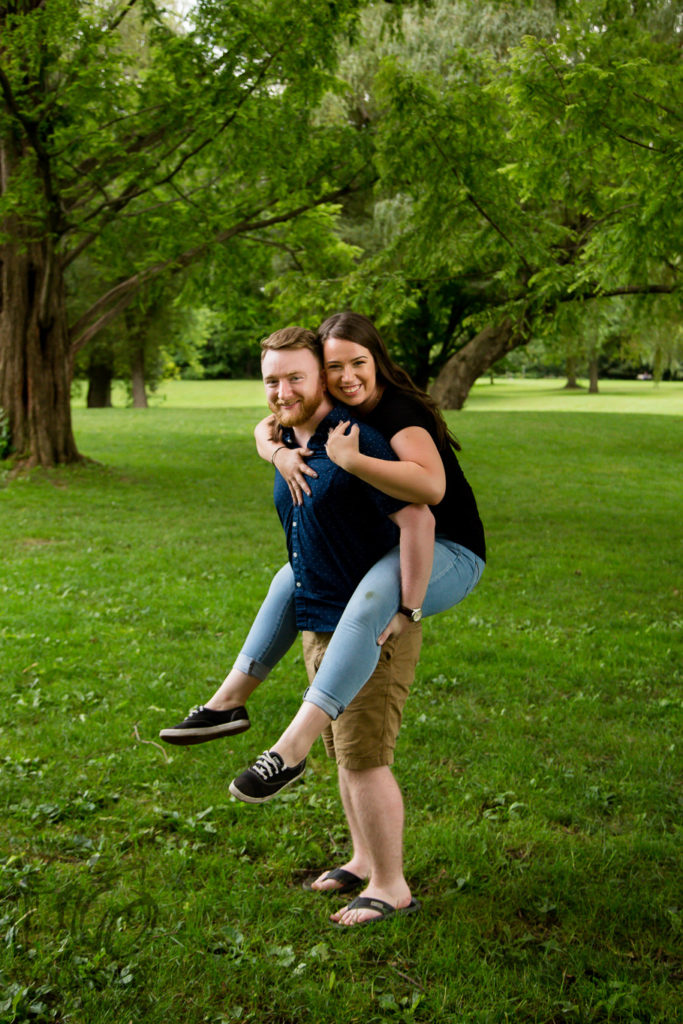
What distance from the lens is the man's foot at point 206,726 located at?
3.54m

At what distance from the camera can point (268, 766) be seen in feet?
10.4

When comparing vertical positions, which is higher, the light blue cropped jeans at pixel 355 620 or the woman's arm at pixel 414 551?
the woman's arm at pixel 414 551

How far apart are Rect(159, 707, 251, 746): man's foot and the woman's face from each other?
4.00 ft

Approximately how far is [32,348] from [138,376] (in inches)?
1003

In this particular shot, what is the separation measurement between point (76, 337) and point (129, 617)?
33.2 ft

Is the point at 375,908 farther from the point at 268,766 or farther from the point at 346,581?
the point at 346,581

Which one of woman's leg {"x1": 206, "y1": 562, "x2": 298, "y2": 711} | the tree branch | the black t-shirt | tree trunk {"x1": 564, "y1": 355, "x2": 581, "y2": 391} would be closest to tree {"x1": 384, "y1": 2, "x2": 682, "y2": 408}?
the tree branch

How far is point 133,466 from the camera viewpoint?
18.9 metres

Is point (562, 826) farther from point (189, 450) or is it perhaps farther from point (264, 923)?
point (189, 450)

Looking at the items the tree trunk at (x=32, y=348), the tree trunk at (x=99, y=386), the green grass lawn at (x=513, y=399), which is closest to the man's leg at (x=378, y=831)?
the tree trunk at (x=32, y=348)

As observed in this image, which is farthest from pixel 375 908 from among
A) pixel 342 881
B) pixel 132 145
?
pixel 132 145

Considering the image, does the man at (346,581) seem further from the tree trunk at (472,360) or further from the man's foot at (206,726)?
the tree trunk at (472,360)

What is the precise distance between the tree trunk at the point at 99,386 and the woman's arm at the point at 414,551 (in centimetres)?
4223

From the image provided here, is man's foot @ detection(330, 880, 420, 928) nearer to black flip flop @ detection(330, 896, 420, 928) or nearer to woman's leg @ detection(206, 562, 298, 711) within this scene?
black flip flop @ detection(330, 896, 420, 928)
